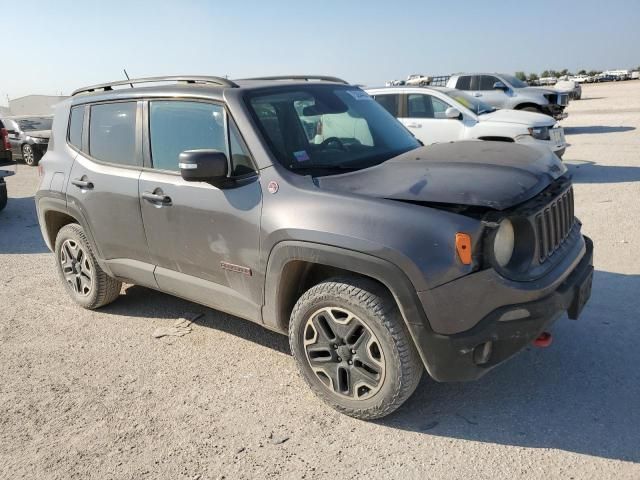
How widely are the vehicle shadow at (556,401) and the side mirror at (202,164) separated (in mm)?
1803

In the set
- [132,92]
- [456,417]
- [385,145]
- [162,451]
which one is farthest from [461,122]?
[162,451]

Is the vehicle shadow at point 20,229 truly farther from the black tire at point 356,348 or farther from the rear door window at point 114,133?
the black tire at point 356,348

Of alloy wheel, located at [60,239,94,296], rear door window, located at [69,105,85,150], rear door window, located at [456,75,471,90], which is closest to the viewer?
rear door window, located at [69,105,85,150]

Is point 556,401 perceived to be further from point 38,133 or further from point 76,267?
point 38,133

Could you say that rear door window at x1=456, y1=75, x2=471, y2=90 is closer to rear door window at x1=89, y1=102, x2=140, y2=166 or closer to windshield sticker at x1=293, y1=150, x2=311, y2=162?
rear door window at x1=89, y1=102, x2=140, y2=166

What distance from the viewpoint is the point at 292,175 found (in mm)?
3297

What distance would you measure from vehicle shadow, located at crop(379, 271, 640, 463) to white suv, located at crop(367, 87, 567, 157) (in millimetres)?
6324

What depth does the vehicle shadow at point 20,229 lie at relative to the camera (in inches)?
295

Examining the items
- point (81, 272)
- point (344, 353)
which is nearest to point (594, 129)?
point (81, 272)

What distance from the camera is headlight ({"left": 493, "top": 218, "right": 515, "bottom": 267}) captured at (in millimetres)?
2832

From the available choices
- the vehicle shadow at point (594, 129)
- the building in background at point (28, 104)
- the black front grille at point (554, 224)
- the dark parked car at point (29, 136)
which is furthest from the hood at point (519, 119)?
the building in background at point (28, 104)

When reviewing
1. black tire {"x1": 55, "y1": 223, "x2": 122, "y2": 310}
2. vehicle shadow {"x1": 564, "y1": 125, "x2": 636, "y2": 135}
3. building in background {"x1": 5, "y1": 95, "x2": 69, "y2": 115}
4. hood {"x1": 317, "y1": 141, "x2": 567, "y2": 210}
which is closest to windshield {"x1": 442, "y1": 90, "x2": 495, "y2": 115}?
hood {"x1": 317, "y1": 141, "x2": 567, "y2": 210}

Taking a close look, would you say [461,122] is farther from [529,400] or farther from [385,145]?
[529,400]

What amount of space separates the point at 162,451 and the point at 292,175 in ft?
5.68
